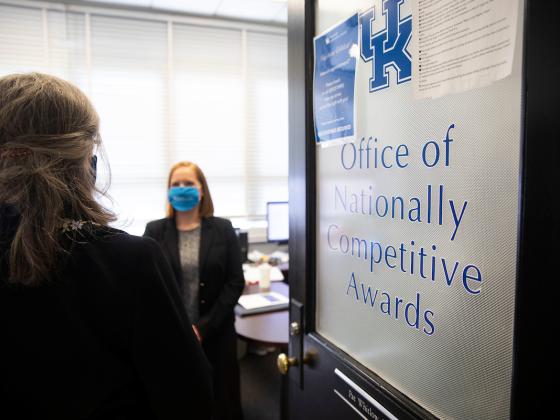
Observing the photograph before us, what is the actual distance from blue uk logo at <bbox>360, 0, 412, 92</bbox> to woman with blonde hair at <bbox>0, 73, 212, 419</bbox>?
22.8 inches

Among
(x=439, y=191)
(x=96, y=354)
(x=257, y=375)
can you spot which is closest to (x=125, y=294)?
(x=96, y=354)

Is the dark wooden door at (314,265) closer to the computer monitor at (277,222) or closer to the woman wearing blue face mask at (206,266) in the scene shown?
the woman wearing blue face mask at (206,266)

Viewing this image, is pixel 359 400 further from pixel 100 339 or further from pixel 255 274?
pixel 255 274

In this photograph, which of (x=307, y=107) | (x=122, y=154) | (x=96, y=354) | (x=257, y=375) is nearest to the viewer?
(x=96, y=354)

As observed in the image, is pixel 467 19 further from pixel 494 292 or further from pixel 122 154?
pixel 122 154

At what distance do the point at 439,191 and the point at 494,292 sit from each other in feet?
0.62

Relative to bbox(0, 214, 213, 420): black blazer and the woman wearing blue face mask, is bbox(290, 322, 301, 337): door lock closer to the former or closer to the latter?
bbox(0, 214, 213, 420): black blazer

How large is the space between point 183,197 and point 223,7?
7.19 feet

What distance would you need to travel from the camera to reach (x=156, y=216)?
12.4 feet


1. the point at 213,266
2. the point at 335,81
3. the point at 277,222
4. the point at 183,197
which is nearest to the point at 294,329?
the point at 335,81

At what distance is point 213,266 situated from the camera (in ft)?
6.88

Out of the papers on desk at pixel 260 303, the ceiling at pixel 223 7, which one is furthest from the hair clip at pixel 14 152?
the ceiling at pixel 223 7

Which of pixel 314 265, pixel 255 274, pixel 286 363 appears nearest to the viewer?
pixel 314 265

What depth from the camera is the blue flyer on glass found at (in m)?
0.96
